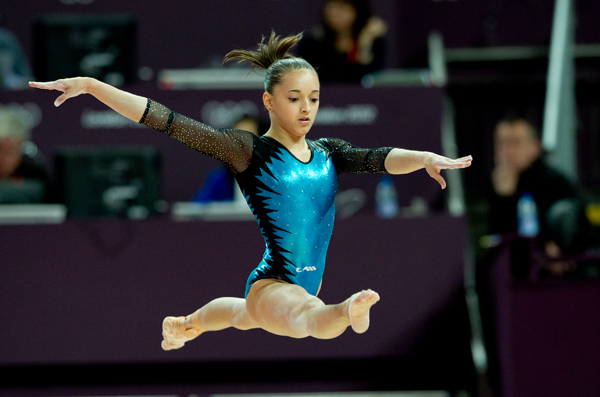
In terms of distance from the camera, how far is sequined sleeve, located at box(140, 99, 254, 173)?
2.17 meters

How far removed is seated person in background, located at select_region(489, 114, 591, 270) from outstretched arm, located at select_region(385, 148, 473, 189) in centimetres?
239

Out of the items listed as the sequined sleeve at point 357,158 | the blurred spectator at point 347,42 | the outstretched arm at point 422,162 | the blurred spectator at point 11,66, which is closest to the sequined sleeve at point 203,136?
the sequined sleeve at point 357,158

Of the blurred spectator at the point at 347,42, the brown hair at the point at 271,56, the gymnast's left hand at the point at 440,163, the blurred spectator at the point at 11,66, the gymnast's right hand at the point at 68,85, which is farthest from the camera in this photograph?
the blurred spectator at the point at 11,66

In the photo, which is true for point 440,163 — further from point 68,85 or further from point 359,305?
point 68,85

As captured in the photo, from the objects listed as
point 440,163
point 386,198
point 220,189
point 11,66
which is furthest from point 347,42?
point 440,163

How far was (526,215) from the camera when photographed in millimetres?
4859

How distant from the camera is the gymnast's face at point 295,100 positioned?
223cm

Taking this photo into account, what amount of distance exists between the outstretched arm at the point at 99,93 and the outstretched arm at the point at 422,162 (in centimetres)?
79

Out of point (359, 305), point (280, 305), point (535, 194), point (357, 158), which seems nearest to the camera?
point (359, 305)

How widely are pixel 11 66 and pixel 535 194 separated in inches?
167

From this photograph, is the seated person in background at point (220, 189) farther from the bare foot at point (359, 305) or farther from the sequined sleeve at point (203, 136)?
the bare foot at point (359, 305)

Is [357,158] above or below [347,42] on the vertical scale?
below

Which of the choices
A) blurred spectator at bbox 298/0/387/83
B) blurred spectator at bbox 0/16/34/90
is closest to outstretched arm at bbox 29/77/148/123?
blurred spectator at bbox 298/0/387/83

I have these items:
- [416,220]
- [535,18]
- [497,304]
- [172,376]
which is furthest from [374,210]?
[535,18]
